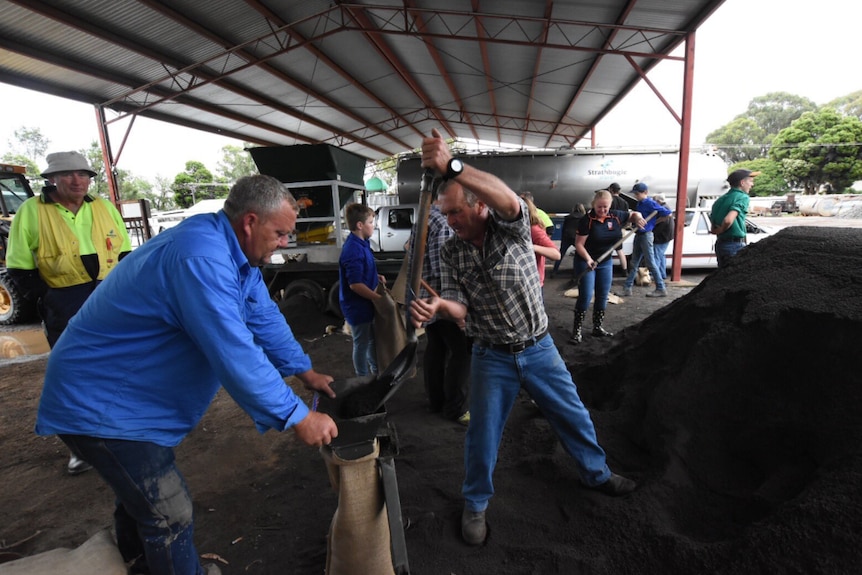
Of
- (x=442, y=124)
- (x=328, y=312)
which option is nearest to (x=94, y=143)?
(x=442, y=124)

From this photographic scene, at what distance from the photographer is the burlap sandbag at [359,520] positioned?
165 centimetres

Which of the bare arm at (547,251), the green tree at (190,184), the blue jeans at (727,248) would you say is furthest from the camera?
the green tree at (190,184)

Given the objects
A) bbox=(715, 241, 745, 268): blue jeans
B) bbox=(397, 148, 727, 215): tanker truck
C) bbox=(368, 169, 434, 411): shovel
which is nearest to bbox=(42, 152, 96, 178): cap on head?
bbox=(368, 169, 434, 411): shovel

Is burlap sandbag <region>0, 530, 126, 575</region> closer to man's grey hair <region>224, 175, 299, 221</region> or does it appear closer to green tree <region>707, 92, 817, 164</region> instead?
man's grey hair <region>224, 175, 299, 221</region>

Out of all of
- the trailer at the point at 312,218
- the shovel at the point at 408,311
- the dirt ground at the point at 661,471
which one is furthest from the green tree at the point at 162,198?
the shovel at the point at 408,311

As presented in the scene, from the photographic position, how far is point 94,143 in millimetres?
35219

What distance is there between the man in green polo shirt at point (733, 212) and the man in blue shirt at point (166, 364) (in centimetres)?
569

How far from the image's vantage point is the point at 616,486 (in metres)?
2.29

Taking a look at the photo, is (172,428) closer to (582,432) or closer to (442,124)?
(582,432)

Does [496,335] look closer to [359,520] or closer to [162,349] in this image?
[359,520]

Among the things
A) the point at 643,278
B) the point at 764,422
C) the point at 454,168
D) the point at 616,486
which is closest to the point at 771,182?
the point at 643,278

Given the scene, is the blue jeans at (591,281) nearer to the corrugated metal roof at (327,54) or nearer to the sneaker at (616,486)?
the sneaker at (616,486)

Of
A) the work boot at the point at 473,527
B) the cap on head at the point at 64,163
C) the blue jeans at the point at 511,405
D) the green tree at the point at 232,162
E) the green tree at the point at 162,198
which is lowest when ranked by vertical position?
the work boot at the point at 473,527

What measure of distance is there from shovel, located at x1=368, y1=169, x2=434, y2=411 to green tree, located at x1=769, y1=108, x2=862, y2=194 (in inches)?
1573
